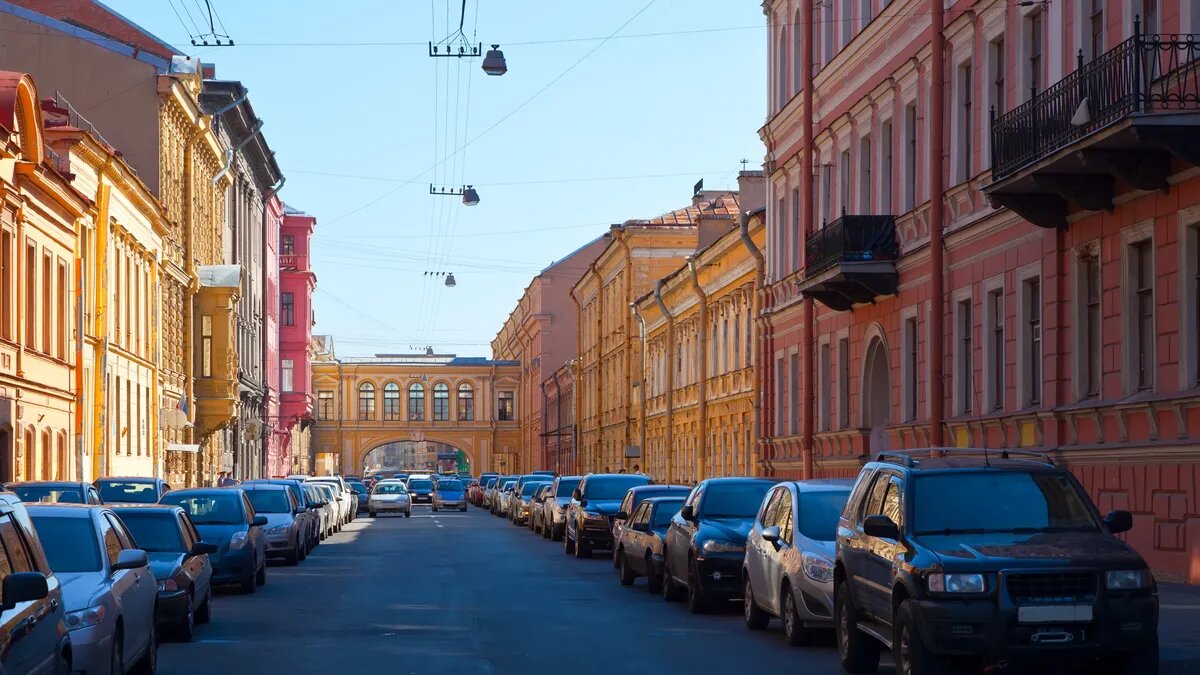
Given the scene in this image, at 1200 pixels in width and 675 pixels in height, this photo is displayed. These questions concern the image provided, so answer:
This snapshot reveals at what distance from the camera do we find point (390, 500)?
2618 inches

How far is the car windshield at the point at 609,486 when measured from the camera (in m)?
35.4

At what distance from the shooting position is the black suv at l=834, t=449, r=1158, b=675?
1188 cm

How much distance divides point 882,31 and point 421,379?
357 ft

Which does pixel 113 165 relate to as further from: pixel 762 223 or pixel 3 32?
pixel 762 223

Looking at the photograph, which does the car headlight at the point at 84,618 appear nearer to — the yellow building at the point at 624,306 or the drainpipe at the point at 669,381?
the drainpipe at the point at 669,381

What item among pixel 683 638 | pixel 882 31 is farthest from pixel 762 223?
pixel 683 638

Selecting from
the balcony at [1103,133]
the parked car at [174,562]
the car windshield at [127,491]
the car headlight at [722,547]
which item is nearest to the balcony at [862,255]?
the balcony at [1103,133]

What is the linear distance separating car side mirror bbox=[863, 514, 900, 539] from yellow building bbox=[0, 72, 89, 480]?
77.5 ft

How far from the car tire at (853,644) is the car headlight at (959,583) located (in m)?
1.90

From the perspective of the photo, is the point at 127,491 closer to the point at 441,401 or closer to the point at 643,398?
the point at 643,398

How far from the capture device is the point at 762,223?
156ft

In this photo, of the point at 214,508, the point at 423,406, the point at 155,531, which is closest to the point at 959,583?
the point at 155,531

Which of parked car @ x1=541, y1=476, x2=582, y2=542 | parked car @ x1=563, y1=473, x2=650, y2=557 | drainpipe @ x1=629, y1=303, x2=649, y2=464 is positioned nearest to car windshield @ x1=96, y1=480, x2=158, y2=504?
parked car @ x1=563, y1=473, x2=650, y2=557

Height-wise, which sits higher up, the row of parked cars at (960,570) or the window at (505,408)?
the window at (505,408)
